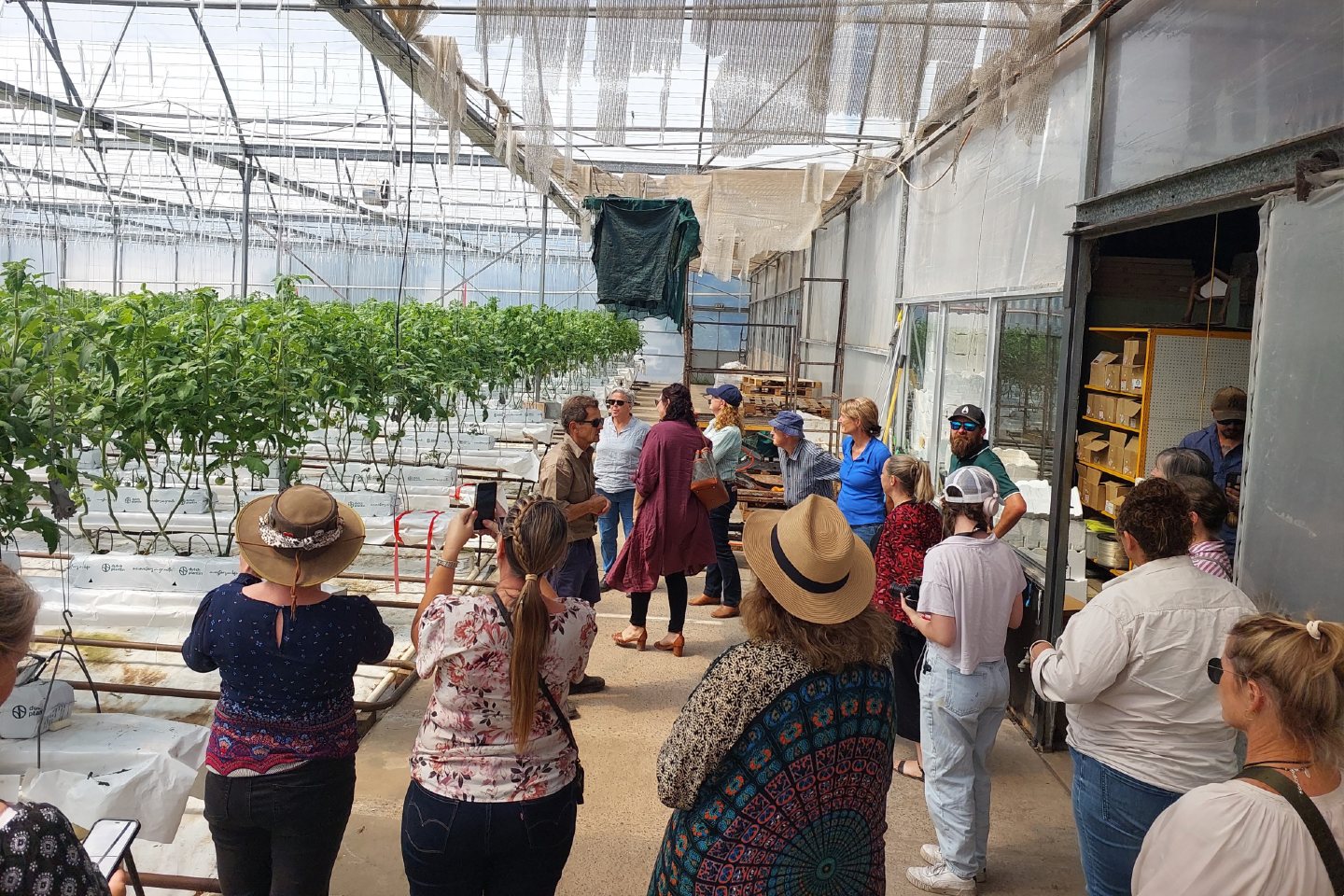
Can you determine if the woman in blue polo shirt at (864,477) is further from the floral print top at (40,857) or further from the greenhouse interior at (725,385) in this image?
the floral print top at (40,857)

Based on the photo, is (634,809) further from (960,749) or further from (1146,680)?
(1146,680)

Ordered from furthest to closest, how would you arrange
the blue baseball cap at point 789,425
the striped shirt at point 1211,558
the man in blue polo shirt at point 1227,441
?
the blue baseball cap at point 789,425 < the man in blue polo shirt at point 1227,441 < the striped shirt at point 1211,558

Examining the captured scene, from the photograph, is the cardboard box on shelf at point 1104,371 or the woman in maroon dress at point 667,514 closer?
the woman in maroon dress at point 667,514

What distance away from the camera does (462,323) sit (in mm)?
12203

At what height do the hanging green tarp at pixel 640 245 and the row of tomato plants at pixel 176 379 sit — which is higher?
the hanging green tarp at pixel 640 245

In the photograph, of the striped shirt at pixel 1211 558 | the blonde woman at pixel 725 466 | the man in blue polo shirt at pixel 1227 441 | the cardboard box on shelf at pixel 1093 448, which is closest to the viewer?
the striped shirt at pixel 1211 558

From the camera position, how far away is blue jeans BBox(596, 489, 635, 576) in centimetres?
645

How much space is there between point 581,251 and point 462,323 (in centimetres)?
2220

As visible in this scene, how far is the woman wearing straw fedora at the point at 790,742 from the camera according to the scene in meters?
2.00

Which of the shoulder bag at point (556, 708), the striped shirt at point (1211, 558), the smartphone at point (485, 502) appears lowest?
the shoulder bag at point (556, 708)

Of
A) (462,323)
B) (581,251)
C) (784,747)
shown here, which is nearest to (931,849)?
(784,747)

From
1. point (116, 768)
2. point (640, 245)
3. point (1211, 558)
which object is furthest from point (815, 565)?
point (640, 245)

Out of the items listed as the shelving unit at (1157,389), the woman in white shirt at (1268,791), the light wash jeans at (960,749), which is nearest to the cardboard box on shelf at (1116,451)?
the shelving unit at (1157,389)

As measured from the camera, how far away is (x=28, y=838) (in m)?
1.45
